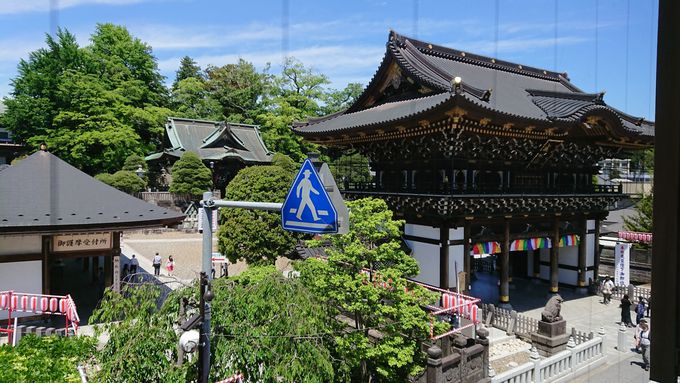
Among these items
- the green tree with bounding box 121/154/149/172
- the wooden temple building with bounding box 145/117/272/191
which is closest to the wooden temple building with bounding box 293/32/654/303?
the wooden temple building with bounding box 145/117/272/191

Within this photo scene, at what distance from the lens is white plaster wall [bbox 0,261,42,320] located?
45.1ft

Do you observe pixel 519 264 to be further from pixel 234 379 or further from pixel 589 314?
pixel 234 379

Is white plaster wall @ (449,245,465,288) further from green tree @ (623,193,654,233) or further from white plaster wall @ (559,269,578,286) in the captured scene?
green tree @ (623,193,654,233)

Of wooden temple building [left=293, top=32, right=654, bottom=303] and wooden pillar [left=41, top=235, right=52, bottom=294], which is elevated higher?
wooden temple building [left=293, top=32, right=654, bottom=303]

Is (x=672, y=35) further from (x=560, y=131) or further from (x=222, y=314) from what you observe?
(x=560, y=131)

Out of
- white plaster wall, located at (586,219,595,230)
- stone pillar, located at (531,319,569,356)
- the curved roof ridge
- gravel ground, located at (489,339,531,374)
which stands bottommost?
gravel ground, located at (489,339,531,374)

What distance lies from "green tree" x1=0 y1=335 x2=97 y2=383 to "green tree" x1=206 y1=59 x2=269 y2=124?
4830 centimetres

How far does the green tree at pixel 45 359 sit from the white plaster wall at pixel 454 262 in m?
12.3

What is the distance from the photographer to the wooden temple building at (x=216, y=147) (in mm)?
42406

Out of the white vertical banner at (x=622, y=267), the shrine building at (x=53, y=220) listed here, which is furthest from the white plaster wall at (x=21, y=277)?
the white vertical banner at (x=622, y=267)

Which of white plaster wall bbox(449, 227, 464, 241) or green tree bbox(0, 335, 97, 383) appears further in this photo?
white plaster wall bbox(449, 227, 464, 241)

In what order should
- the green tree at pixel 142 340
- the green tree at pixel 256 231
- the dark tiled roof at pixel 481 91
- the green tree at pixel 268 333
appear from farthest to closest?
the green tree at pixel 256 231 → the dark tiled roof at pixel 481 91 → the green tree at pixel 268 333 → the green tree at pixel 142 340

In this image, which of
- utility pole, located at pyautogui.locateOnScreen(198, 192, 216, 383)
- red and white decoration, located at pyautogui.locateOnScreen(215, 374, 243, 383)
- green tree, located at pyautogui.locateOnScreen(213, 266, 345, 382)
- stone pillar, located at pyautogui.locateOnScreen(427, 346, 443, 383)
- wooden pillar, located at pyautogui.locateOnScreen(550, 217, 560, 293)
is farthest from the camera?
wooden pillar, located at pyautogui.locateOnScreen(550, 217, 560, 293)

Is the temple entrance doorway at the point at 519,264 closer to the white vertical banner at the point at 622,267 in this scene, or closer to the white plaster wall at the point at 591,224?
the white plaster wall at the point at 591,224
